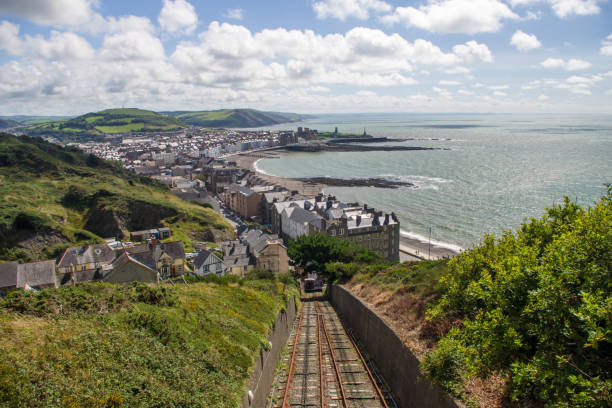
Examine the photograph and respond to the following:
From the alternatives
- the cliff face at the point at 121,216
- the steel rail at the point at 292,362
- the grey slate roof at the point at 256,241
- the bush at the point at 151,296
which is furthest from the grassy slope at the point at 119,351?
the cliff face at the point at 121,216

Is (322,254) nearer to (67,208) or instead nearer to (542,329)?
(542,329)

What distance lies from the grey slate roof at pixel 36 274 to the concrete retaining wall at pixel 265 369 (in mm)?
28279

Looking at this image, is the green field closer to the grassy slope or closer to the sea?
the grassy slope

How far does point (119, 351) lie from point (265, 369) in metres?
7.56

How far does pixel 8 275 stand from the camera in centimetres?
3659

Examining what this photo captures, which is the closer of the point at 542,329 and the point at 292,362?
the point at 542,329

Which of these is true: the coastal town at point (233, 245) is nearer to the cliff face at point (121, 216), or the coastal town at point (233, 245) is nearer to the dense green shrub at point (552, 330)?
the cliff face at point (121, 216)

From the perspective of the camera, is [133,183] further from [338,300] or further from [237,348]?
[237,348]

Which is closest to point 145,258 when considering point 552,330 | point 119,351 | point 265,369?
point 265,369

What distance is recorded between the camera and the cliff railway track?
51.3ft

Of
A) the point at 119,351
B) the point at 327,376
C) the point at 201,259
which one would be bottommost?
the point at 201,259

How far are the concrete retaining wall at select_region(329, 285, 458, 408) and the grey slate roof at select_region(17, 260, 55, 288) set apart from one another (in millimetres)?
32111

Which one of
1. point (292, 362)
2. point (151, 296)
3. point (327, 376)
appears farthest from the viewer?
point (292, 362)

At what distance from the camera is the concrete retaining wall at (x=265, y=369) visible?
14.2 meters
